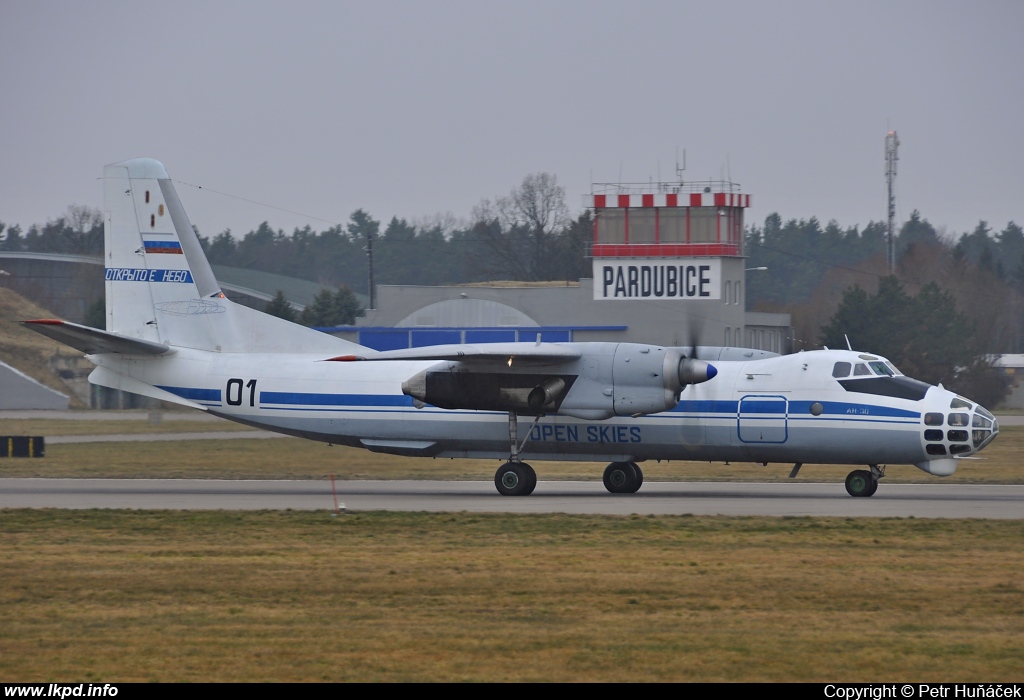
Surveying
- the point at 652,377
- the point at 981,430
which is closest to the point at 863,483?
the point at 981,430

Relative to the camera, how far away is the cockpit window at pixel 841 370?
20.6 meters

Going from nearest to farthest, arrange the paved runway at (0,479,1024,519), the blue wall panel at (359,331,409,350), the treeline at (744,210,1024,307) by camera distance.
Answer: the paved runway at (0,479,1024,519) < the blue wall panel at (359,331,409,350) < the treeline at (744,210,1024,307)

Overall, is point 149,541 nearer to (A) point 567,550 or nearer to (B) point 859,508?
(A) point 567,550

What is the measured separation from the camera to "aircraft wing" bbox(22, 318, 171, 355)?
21.1m

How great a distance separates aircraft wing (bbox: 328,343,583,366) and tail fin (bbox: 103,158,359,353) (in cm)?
367

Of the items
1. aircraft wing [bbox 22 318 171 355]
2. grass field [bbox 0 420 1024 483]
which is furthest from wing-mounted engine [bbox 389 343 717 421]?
aircraft wing [bbox 22 318 171 355]

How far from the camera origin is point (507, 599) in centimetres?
1208

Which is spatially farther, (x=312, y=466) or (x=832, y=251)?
(x=832, y=251)

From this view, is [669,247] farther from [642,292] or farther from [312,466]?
[312,466]

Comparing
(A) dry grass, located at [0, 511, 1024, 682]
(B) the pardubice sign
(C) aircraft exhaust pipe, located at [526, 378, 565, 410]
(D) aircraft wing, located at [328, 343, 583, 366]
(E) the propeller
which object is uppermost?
(B) the pardubice sign

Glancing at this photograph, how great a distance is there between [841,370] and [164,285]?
542 inches

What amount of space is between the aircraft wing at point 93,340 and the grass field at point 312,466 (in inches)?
165

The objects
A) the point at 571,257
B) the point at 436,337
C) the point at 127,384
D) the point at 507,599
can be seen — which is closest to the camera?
the point at 507,599

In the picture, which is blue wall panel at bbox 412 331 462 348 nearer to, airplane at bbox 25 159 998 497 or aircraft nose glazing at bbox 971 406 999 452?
airplane at bbox 25 159 998 497
